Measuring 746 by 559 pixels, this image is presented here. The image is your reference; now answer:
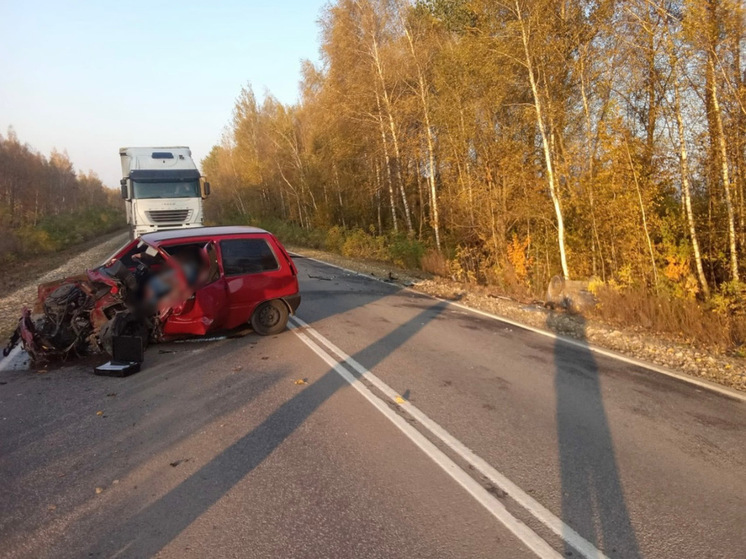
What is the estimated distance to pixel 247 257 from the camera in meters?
8.48

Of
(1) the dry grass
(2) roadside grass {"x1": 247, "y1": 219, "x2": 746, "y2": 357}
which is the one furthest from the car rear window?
(1) the dry grass

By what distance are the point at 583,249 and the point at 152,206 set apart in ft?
46.0

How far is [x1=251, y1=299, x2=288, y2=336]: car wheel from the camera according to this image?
8586mm

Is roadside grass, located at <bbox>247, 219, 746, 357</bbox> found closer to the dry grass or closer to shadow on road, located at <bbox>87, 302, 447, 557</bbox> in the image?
the dry grass

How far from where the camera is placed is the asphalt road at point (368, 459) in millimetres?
3223

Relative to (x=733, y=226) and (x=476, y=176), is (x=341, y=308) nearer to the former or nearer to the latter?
(x=733, y=226)

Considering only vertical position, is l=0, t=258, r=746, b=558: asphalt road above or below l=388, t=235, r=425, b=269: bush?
below

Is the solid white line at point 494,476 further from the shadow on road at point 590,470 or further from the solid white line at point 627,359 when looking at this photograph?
the solid white line at point 627,359

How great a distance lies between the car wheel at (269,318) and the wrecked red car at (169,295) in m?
0.02

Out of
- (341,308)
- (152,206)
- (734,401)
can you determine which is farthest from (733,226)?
(152,206)

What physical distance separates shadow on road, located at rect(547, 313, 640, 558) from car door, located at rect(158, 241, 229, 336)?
486 cm

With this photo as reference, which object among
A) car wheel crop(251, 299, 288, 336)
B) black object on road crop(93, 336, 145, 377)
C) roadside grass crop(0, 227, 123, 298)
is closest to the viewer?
black object on road crop(93, 336, 145, 377)

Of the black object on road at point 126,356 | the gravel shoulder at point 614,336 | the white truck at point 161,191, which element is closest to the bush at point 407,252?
the gravel shoulder at point 614,336

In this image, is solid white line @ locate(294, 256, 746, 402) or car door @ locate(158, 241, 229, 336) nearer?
solid white line @ locate(294, 256, 746, 402)
